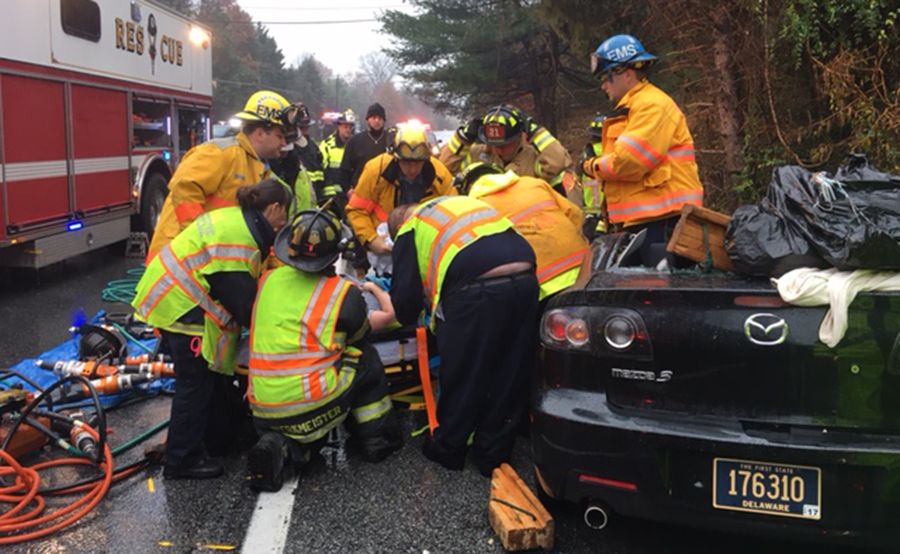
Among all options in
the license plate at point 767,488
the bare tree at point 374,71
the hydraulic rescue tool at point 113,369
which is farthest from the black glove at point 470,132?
the bare tree at point 374,71

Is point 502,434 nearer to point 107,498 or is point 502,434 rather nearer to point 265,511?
point 265,511

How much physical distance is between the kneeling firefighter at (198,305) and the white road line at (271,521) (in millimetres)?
368

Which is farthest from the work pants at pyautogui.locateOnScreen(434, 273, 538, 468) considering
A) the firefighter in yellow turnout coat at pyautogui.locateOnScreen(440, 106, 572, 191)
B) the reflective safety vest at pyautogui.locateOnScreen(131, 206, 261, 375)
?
the firefighter in yellow turnout coat at pyautogui.locateOnScreen(440, 106, 572, 191)

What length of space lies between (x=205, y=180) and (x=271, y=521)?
8.01 ft

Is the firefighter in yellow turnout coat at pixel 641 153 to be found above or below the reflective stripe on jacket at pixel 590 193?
above

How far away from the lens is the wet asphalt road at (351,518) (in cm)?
334

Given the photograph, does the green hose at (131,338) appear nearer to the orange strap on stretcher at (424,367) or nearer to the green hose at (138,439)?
the green hose at (138,439)

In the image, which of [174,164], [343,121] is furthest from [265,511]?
[174,164]

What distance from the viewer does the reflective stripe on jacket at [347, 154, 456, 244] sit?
19.6 feet

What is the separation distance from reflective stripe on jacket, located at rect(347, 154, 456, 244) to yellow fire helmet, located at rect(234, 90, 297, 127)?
0.89 meters

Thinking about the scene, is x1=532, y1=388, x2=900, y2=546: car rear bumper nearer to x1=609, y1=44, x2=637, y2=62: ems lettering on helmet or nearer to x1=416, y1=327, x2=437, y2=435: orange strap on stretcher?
x1=416, y1=327, x2=437, y2=435: orange strap on stretcher

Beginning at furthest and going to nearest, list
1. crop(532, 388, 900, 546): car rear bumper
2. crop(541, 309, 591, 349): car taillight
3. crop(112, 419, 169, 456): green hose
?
crop(112, 419, 169, 456): green hose → crop(541, 309, 591, 349): car taillight → crop(532, 388, 900, 546): car rear bumper

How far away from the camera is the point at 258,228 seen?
4066 millimetres

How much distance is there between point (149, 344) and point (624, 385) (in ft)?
13.8
